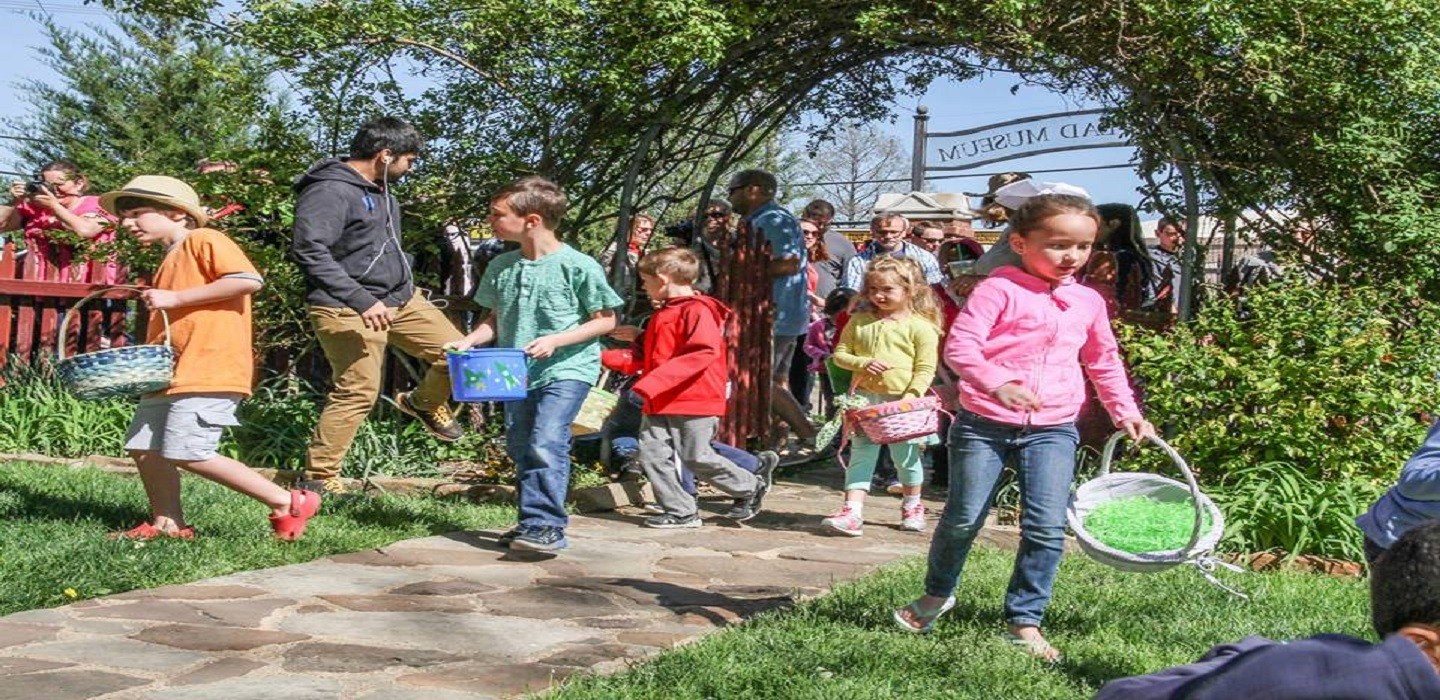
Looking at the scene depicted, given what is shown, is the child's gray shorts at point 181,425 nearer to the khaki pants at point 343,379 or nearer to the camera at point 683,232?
the khaki pants at point 343,379

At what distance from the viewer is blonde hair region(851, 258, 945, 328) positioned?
7309 mm

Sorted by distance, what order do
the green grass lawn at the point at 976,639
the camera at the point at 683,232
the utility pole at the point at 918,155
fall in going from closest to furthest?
the green grass lawn at the point at 976,639, the camera at the point at 683,232, the utility pole at the point at 918,155

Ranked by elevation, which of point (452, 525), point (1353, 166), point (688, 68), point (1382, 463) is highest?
point (688, 68)

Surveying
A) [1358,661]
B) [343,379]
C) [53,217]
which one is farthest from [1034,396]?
[53,217]

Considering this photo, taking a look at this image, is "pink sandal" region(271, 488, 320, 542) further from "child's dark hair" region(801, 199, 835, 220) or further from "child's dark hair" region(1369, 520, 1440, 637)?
"child's dark hair" region(801, 199, 835, 220)

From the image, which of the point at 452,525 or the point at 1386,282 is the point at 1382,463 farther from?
the point at 452,525

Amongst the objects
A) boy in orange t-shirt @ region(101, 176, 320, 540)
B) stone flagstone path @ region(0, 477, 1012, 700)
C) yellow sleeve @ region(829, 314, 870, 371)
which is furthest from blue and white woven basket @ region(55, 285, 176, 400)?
yellow sleeve @ region(829, 314, 870, 371)

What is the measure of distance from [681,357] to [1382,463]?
302 cm

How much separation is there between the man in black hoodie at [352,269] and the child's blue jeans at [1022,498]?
3056 millimetres

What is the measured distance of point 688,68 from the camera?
8719 mm

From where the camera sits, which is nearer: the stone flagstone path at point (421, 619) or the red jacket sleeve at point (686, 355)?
the stone flagstone path at point (421, 619)

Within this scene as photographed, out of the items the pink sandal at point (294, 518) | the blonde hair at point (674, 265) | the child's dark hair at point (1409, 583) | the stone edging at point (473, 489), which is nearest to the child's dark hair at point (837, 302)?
the stone edging at point (473, 489)

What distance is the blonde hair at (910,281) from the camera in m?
7.31

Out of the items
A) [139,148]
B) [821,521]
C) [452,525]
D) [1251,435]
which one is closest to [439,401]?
[452,525]
